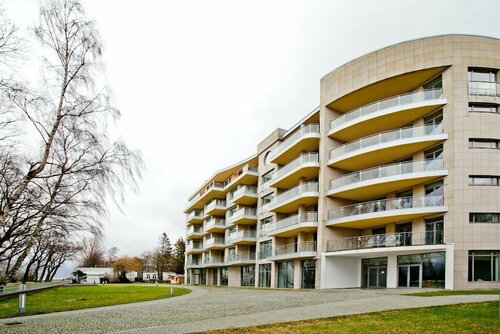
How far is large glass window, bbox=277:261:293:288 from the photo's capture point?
38.4m

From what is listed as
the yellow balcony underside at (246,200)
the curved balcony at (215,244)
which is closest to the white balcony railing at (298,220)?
the yellow balcony underside at (246,200)

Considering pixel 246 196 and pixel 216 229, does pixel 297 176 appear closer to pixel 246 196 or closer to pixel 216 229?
pixel 246 196

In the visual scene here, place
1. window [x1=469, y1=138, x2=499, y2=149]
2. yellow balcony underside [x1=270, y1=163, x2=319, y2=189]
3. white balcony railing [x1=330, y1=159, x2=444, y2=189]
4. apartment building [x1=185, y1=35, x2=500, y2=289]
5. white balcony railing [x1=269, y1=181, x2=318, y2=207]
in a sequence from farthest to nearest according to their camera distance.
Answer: yellow balcony underside [x1=270, y1=163, x2=319, y2=189] → white balcony railing [x1=269, y1=181, x2=318, y2=207] → white balcony railing [x1=330, y1=159, x2=444, y2=189] → window [x1=469, y1=138, x2=499, y2=149] → apartment building [x1=185, y1=35, x2=500, y2=289]

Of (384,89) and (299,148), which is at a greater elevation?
(384,89)

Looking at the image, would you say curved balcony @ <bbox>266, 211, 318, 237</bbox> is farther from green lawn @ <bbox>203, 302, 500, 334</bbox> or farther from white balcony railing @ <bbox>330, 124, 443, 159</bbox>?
green lawn @ <bbox>203, 302, 500, 334</bbox>

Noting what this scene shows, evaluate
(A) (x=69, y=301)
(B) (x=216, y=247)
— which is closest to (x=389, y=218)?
(A) (x=69, y=301)

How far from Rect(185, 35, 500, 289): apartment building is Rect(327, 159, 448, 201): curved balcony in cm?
8

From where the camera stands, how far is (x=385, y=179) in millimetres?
27922

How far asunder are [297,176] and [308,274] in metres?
8.68

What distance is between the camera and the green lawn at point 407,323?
10773mm

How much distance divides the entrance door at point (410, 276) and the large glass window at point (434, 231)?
6.59 ft

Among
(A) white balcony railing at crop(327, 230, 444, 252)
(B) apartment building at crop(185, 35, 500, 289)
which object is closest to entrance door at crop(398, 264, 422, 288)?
(B) apartment building at crop(185, 35, 500, 289)

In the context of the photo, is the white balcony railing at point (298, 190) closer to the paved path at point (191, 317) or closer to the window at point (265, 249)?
the window at point (265, 249)

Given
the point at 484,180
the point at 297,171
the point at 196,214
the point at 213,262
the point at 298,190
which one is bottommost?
the point at 213,262
